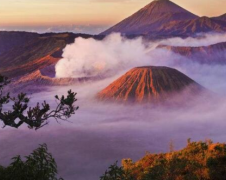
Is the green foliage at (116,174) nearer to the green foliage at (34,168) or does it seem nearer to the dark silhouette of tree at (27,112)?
the green foliage at (34,168)

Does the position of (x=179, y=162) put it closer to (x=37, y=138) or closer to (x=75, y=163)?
(x=75, y=163)

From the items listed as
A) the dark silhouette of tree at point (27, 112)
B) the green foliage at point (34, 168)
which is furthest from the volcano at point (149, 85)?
the green foliage at point (34, 168)

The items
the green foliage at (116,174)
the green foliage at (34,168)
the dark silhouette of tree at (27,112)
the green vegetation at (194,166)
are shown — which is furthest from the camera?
the green vegetation at (194,166)

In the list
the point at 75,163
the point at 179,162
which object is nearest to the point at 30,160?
the point at 179,162

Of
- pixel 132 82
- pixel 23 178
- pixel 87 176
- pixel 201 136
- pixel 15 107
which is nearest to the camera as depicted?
pixel 23 178

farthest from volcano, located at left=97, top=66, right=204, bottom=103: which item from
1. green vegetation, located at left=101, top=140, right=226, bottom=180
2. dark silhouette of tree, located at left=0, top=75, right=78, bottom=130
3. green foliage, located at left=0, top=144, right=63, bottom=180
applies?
green foliage, located at left=0, top=144, right=63, bottom=180

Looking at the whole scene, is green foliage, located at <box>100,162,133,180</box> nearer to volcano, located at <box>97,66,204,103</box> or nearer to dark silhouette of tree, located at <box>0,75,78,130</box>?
dark silhouette of tree, located at <box>0,75,78,130</box>
